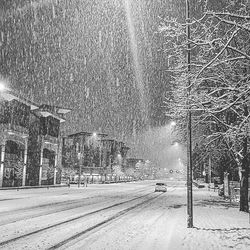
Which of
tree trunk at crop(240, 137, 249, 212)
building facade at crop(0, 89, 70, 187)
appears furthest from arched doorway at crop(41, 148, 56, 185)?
tree trunk at crop(240, 137, 249, 212)

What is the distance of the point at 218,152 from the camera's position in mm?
23172

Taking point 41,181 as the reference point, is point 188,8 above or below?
above

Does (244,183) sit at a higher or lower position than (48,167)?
lower

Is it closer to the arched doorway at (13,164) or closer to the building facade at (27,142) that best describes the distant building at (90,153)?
the building facade at (27,142)

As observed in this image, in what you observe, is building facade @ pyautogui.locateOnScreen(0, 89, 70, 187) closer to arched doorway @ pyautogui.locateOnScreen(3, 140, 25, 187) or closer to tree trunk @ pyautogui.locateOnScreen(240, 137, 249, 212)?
arched doorway @ pyautogui.locateOnScreen(3, 140, 25, 187)

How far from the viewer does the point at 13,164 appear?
1741 inches

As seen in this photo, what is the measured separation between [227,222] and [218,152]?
9.56 metres

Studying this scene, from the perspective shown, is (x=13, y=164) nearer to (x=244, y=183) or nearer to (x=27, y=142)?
(x=27, y=142)

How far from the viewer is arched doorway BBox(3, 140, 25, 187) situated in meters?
42.7

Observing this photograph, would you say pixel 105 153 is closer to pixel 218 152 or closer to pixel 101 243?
pixel 218 152

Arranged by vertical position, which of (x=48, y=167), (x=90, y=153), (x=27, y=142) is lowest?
(x=48, y=167)

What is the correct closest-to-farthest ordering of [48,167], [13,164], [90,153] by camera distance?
[13,164]
[48,167]
[90,153]

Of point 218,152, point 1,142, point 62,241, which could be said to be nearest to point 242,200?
point 218,152

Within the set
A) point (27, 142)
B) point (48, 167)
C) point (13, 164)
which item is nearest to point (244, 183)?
point (13, 164)
